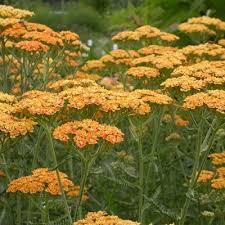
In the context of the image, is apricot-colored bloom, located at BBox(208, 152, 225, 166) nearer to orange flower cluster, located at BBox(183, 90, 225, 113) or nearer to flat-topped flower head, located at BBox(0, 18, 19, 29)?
orange flower cluster, located at BBox(183, 90, 225, 113)

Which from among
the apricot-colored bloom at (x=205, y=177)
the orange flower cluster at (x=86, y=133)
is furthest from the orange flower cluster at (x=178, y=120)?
the orange flower cluster at (x=86, y=133)

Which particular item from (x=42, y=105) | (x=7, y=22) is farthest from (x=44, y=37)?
(x=42, y=105)

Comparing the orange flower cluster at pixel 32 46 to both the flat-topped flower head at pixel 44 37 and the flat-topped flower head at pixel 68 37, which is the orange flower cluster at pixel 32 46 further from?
the flat-topped flower head at pixel 68 37

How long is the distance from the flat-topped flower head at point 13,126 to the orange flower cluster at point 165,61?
1.49 meters

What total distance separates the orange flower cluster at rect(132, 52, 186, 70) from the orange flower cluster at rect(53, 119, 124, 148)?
159cm

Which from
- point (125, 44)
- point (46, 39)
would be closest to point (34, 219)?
point (46, 39)

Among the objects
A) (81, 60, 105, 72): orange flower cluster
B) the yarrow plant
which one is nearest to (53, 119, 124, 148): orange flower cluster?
the yarrow plant

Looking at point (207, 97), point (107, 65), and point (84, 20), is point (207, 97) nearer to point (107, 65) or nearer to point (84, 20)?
point (107, 65)

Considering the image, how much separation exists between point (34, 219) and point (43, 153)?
1310 mm

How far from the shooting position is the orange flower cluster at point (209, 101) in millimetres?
4375

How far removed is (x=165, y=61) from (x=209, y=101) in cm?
135

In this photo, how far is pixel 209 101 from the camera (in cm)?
442

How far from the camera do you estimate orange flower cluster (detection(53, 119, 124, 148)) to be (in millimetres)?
4011

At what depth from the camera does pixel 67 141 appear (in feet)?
13.4
